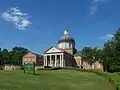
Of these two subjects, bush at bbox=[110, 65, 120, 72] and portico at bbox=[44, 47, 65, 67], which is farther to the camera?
portico at bbox=[44, 47, 65, 67]

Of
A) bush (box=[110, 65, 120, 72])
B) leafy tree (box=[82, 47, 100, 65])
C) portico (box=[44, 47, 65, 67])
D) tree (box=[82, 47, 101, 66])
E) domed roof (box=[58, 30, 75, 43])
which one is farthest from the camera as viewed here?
domed roof (box=[58, 30, 75, 43])

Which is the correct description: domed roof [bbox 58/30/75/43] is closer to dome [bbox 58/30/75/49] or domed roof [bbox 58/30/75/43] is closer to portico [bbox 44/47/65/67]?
dome [bbox 58/30/75/49]

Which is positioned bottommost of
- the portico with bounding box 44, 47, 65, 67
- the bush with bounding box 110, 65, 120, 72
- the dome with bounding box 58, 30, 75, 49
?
the bush with bounding box 110, 65, 120, 72

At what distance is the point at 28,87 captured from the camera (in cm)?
3020

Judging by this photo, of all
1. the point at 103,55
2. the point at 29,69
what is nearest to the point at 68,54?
the point at 103,55

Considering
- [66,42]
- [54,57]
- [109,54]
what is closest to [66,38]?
[66,42]

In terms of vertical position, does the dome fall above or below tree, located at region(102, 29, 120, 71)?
above

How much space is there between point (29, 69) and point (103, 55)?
55.8m

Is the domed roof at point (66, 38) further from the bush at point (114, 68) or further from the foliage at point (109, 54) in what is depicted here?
the bush at point (114, 68)

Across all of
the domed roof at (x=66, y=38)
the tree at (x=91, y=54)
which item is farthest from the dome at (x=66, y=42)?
the tree at (x=91, y=54)

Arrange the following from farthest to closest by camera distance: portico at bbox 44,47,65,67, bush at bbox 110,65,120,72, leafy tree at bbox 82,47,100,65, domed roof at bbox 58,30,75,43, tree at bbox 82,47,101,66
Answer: domed roof at bbox 58,30,75,43 → portico at bbox 44,47,65,67 → leafy tree at bbox 82,47,100,65 → tree at bbox 82,47,101,66 → bush at bbox 110,65,120,72

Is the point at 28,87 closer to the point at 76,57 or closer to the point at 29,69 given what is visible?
the point at 29,69

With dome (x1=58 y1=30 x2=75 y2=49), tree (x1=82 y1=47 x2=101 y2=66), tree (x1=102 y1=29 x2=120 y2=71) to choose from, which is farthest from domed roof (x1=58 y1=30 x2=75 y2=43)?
tree (x1=102 y1=29 x2=120 y2=71)

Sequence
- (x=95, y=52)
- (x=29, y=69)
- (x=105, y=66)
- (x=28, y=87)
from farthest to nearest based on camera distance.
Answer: (x=95, y=52), (x=105, y=66), (x=29, y=69), (x=28, y=87)
